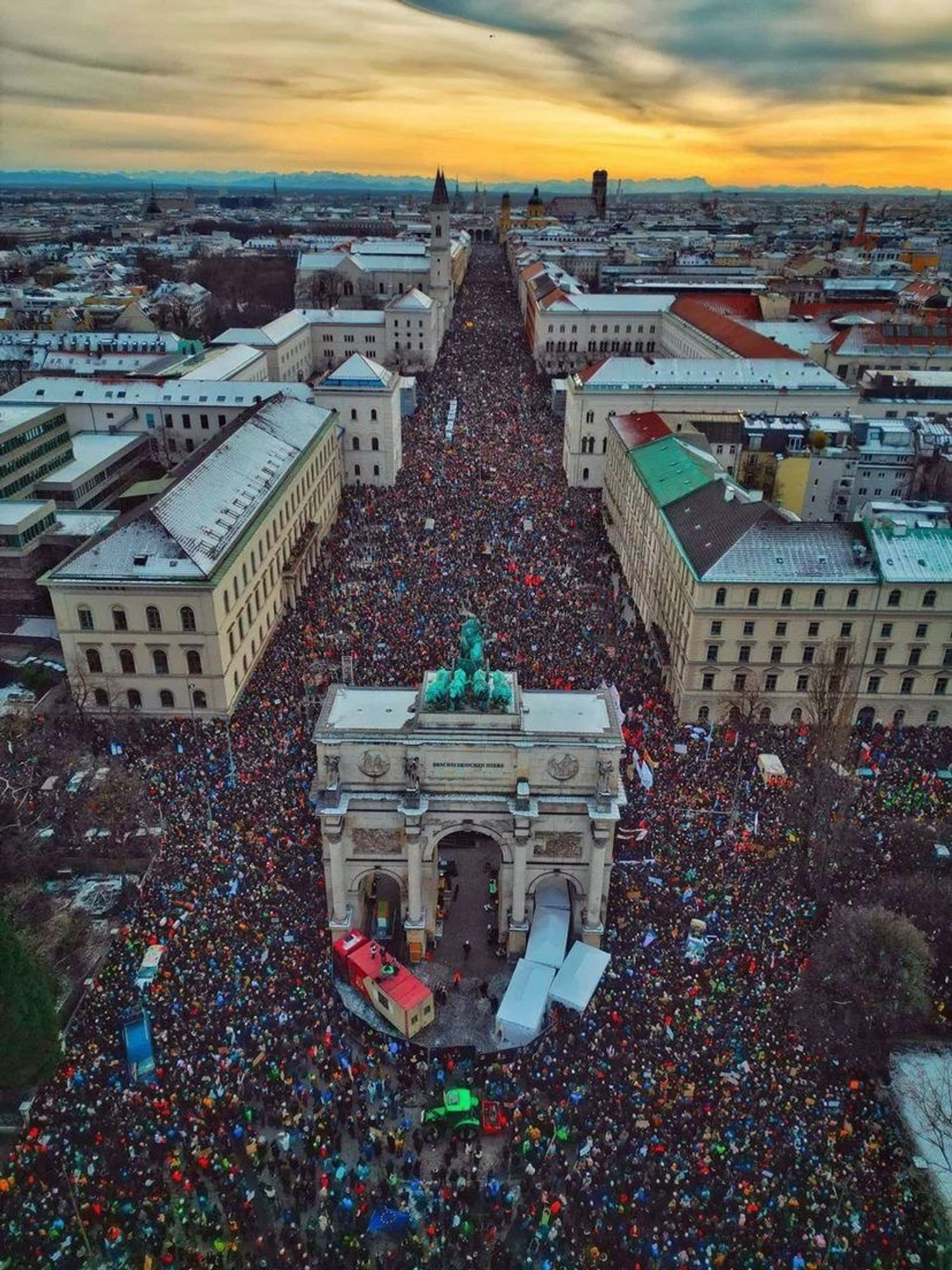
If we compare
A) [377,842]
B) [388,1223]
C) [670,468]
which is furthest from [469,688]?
[670,468]

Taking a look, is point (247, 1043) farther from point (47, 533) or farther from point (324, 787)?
point (47, 533)

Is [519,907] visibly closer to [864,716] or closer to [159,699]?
[159,699]

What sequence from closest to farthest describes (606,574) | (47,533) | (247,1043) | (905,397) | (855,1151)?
(855,1151) → (247,1043) → (47,533) → (606,574) → (905,397)

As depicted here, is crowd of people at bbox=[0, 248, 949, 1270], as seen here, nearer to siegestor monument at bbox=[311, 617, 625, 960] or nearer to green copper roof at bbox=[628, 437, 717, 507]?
siegestor monument at bbox=[311, 617, 625, 960]

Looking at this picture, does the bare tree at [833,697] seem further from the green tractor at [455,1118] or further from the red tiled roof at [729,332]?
the red tiled roof at [729,332]

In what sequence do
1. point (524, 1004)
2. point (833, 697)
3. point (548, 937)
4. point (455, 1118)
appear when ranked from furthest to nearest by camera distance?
point (833, 697)
point (548, 937)
point (524, 1004)
point (455, 1118)

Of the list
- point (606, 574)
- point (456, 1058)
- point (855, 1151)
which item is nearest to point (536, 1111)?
point (456, 1058)

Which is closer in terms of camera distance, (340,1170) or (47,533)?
(340,1170)

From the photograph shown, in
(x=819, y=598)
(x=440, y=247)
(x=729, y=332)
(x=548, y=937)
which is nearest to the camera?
(x=548, y=937)
